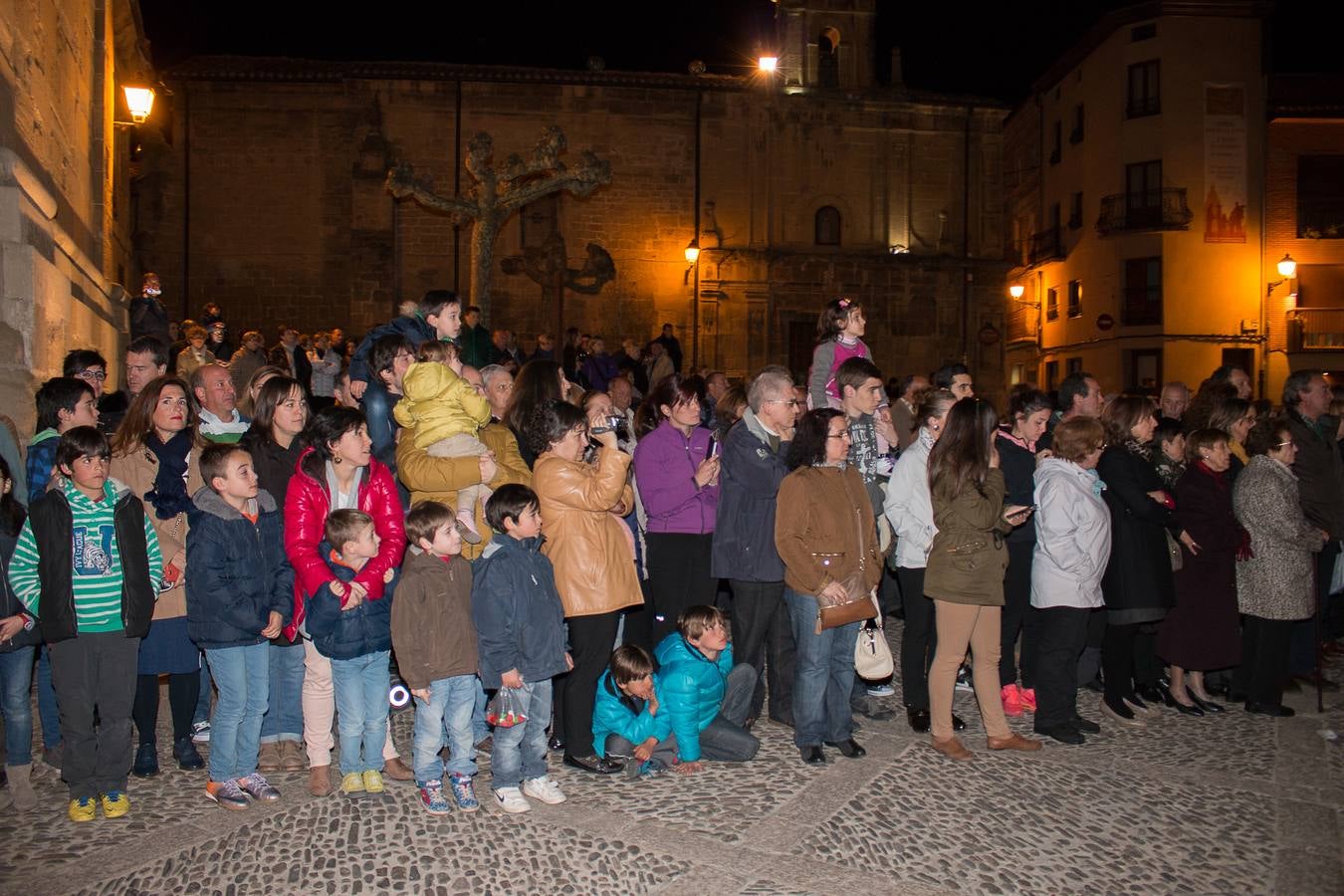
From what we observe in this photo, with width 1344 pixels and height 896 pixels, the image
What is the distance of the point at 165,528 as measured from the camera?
5.54m

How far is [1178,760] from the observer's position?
583 cm

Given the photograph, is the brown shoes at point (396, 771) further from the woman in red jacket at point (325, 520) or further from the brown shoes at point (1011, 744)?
the brown shoes at point (1011, 744)

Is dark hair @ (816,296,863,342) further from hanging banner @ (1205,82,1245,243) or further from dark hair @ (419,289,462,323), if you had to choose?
hanging banner @ (1205,82,1245,243)

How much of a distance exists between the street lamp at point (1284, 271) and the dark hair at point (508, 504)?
32.3 m

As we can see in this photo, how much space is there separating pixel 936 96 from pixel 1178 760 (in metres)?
27.8

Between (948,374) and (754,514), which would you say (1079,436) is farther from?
(754,514)

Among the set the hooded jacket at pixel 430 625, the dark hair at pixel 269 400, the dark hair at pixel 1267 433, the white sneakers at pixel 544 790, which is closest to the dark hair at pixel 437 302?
the dark hair at pixel 269 400

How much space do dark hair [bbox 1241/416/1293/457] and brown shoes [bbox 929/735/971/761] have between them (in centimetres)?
311

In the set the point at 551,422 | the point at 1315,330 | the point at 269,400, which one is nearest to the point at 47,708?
the point at 269,400

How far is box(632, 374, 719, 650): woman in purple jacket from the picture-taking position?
643cm

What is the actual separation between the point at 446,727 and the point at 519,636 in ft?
2.13

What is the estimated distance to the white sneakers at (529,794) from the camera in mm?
4910

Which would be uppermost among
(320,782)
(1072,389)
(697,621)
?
(1072,389)

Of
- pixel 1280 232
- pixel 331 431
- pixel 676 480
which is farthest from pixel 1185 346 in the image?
pixel 331 431
